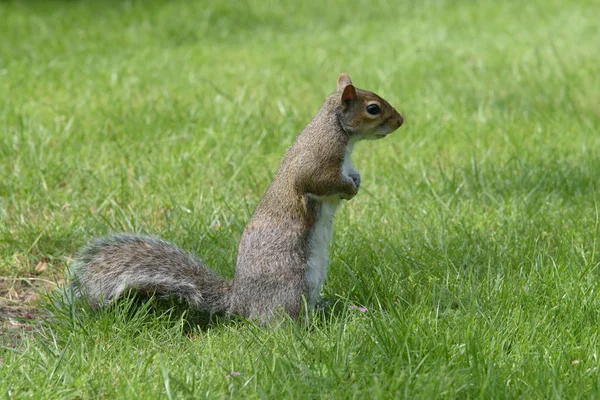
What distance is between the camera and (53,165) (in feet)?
12.7

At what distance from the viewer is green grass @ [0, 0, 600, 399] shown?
222 cm

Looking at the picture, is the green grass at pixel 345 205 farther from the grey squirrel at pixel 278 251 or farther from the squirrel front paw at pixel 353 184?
the squirrel front paw at pixel 353 184

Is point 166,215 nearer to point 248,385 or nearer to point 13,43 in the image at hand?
point 248,385

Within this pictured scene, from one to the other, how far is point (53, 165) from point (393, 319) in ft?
6.48

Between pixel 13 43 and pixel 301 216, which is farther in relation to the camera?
pixel 13 43

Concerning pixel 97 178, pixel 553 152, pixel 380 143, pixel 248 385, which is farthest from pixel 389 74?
pixel 248 385

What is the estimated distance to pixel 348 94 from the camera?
105 inches

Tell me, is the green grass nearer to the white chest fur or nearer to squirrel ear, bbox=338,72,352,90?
the white chest fur

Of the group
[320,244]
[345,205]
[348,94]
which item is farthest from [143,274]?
[345,205]

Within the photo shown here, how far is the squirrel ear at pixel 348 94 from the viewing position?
265 cm

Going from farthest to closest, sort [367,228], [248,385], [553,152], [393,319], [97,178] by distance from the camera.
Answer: [553,152]
[97,178]
[367,228]
[393,319]
[248,385]

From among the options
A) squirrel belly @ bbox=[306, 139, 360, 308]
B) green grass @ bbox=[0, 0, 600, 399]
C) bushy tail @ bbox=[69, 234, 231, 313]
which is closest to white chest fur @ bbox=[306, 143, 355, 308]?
squirrel belly @ bbox=[306, 139, 360, 308]

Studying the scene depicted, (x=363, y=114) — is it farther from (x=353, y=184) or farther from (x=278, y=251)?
(x=278, y=251)

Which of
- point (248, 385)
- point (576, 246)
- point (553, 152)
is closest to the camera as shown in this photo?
point (248, 385)
